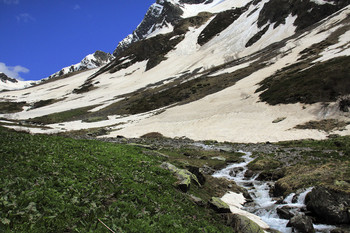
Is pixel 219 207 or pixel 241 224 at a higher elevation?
pixel 219 207

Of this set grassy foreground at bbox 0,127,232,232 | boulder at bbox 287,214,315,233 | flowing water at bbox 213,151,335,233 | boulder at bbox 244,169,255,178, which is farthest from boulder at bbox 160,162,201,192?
boulder at bbox 244,169,255,178

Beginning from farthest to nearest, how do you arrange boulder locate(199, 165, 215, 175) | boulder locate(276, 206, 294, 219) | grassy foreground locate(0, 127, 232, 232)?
1. boulder locate(199, 165, 215, 175)
2. boulder locate(276, 206, 294, 219)
3. grassy foreground locate(0, 127, 232, 232)

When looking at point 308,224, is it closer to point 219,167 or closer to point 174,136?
point 219,167

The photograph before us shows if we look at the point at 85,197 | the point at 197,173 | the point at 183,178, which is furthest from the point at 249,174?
the point at 85,197

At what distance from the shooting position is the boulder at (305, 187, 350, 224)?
11547mm

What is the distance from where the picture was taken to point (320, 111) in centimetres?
3644

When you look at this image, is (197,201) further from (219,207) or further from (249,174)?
(249,174)

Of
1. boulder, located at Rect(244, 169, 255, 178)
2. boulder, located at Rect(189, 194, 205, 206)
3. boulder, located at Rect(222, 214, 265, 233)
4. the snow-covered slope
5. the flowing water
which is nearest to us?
boulder, located at Rect(222, 214, 265, 233)

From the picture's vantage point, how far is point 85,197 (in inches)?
406

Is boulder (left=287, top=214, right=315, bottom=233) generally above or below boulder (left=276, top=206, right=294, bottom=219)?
above

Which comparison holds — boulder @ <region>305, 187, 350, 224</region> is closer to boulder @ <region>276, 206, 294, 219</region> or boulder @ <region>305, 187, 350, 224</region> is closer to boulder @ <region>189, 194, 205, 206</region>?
boulder @ <region>276, 206, 294, 219</region>

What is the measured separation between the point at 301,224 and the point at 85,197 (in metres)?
10.6

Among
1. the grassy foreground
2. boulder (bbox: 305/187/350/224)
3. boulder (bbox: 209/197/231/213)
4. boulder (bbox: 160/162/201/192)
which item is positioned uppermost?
the grassy foreground

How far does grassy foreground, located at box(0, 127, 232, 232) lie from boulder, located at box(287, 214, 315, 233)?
11.4 ft
